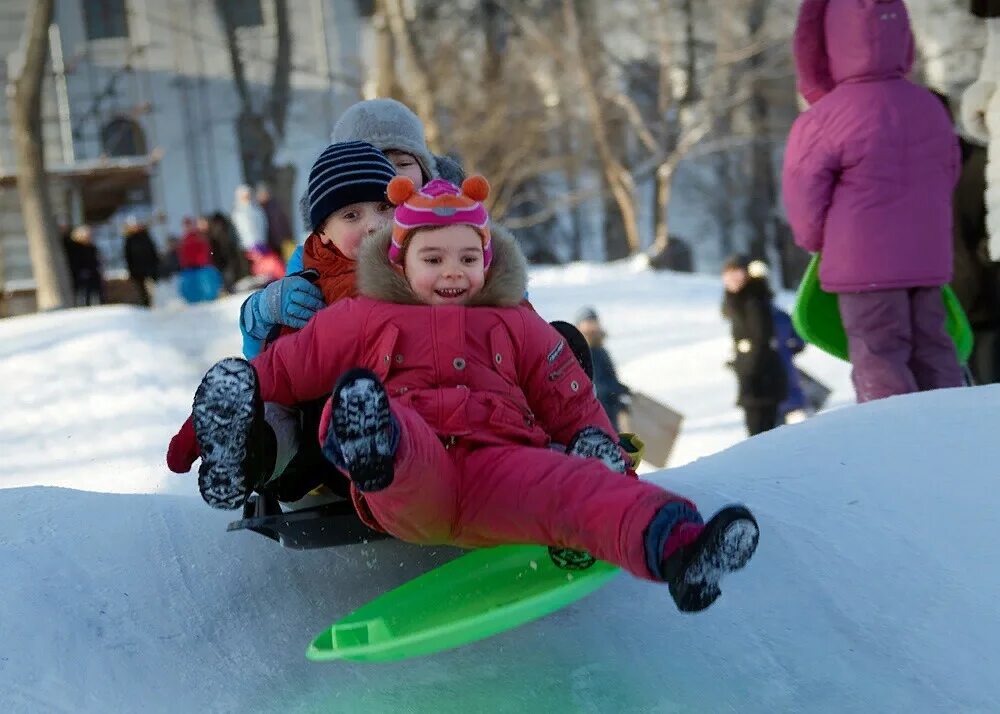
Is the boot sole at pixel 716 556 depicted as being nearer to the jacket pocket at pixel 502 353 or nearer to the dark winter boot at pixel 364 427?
the dark winter boot at pixel 364 427

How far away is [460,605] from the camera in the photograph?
7.92ft

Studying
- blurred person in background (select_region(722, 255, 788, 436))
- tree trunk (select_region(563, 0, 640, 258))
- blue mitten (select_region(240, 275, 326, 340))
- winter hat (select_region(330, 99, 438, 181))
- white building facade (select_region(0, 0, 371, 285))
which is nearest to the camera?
blue mitten (select_region(240, 275, 326, 340))

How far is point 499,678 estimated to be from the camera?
8.06 feet

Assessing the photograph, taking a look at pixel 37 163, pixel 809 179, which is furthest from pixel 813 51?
pixel 37 163

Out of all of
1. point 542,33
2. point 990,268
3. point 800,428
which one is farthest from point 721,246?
point 800,428

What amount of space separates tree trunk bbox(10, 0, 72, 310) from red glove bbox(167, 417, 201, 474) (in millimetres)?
13146

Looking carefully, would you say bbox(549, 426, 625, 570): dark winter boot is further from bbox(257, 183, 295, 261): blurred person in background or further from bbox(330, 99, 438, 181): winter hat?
bbox(257, 183, 295, 261): blurred person in background

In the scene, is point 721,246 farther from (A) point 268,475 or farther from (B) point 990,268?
(A) point 268,475

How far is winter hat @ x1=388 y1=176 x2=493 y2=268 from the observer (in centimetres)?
274

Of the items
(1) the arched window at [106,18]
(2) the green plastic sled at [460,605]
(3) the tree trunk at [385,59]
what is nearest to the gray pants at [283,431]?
(2) the green plastic sled at [460,605]

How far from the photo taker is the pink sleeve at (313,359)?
274 cm

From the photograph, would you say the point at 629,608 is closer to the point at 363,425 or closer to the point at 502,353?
the point at 502,353

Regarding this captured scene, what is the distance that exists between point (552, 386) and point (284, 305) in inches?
27.9

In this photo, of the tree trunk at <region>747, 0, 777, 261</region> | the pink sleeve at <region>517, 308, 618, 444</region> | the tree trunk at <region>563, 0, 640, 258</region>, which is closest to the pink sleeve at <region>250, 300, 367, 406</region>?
the pink sleeve at <region>517, 308, 618, 444</region>
